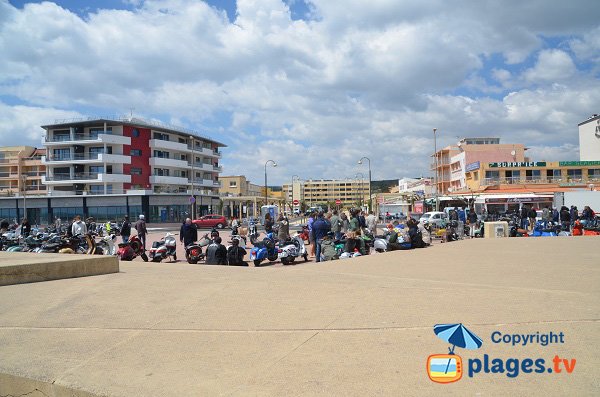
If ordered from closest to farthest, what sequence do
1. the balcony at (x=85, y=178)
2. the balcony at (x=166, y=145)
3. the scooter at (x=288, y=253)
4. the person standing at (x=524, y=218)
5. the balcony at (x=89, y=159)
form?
the scooter at (x=288, y=253) < the person standing at (x=524, y=218) < the balcony at (x=85, y=178) < the balcony at (x=89, y=159) < the balcony at (x=166, y=145)

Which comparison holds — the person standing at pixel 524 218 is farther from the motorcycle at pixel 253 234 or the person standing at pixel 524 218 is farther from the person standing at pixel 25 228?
the person standing at pixel 25 228

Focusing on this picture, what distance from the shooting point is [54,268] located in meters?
9.21

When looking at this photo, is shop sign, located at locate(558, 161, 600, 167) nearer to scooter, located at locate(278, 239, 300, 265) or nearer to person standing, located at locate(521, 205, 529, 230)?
person standing, located at locate(521, 205, 529, 230)

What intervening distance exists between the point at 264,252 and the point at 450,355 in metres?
9.69

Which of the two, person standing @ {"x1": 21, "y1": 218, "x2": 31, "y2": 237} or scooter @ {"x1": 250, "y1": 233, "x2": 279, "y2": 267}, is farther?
person standing @ {"x1": 21, "y1": 218, "x2": 31, "y2": 237}

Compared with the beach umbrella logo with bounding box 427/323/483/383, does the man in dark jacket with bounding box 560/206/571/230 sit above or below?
above

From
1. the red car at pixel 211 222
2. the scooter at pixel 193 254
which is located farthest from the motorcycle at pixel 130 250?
the red car at pixel 211 222

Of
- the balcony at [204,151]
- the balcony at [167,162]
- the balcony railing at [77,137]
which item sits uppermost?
the balcony railing at [77,137]

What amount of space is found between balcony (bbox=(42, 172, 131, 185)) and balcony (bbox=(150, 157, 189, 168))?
417 centimetres

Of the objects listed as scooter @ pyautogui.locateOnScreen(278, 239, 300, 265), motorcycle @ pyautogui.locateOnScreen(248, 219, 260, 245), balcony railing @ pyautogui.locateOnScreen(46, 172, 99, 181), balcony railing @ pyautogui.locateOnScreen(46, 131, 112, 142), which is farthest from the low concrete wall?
balcony railing @ pyautogui.locateOnScreen(46, 131, 112, 142)

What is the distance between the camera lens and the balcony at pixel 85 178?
56.1m

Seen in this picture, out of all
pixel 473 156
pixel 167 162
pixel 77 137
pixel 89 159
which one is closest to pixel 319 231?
pixel 89 159

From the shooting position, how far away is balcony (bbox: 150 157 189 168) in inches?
2404

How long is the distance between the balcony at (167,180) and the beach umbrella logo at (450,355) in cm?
5908
